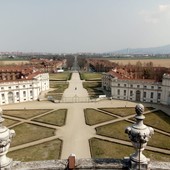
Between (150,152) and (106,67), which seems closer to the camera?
(150,152)

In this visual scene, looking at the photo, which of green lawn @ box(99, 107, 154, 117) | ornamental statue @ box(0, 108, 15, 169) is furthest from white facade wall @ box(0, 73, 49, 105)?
ornamental statue @ box(0, 108, 15, 169)

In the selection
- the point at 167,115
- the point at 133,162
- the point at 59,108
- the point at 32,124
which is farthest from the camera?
the point at 59,108

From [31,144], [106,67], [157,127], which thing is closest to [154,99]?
[157,127]

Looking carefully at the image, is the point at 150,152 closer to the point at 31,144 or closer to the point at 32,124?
the point at 31,144

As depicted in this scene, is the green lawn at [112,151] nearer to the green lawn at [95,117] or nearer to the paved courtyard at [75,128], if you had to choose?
the paved courtyard at [75,128]

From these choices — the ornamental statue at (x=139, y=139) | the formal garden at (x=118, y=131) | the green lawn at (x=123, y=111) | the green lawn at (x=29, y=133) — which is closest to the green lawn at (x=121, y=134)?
the formal garden at (x=118, y=131)

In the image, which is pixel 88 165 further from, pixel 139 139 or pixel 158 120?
pixel 158 120
